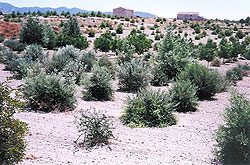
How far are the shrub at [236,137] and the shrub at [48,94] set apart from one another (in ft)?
19.4

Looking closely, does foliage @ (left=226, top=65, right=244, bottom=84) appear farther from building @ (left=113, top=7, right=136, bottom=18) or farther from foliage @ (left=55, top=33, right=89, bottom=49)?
building @ (left=113, top=7, right=136, bottom=18)

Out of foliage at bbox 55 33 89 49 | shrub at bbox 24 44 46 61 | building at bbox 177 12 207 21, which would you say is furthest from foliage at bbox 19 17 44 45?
building at bbox 177 12 207 21

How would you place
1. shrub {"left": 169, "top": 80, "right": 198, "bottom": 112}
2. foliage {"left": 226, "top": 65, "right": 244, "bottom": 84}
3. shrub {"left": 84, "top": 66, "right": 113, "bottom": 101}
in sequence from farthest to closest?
foliage {"left": 226, "top": 65, "right": 244, "bottom": 84}
shrub {"left": 84, "top": 66, "right": 113, "bottom": 101}
shrub {"left": 169, "top": 80, "right": 198, "bottom": 112}

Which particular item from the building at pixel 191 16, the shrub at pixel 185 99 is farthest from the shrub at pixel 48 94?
the building at pixel 191 16

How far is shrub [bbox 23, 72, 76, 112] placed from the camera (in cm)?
1005

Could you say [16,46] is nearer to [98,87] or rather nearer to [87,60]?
[87,60]

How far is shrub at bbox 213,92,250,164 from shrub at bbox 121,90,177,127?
114 inches

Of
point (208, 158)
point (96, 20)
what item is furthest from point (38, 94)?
point (96, 20)

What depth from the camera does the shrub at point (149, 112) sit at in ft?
29.4

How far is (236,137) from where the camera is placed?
19.3ft

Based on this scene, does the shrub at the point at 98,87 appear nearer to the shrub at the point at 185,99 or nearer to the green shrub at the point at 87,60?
the shrub at the point at 185,99

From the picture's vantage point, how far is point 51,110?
10078mm

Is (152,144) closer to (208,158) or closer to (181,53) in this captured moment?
(208,158)

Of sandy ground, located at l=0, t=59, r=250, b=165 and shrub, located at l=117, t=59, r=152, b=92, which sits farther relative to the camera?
shrub, located at l=117, t=59, r=152, b=92
